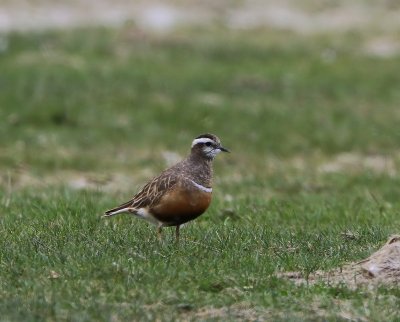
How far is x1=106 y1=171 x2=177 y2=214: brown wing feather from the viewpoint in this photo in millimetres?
9353

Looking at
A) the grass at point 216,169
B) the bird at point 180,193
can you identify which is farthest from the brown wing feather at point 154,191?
the grass at point 216,169


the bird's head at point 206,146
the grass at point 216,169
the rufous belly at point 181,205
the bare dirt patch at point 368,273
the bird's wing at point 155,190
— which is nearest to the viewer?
the grass at point 216,169

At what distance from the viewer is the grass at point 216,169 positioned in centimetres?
789

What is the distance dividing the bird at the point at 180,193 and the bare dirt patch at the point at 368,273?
115 centimetres

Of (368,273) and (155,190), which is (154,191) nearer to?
(155,190)

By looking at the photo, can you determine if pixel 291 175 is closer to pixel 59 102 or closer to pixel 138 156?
pixel 138 156

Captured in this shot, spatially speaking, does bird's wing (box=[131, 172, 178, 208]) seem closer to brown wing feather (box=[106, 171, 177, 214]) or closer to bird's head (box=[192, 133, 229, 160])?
brown wing feather (box=[106, 171, 177, 214])

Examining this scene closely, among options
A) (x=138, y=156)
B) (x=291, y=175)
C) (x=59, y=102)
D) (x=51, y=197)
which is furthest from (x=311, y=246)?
(x=59, y=102)

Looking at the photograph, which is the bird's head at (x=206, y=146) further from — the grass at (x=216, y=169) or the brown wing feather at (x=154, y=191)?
the grass at (x=216, y=169)

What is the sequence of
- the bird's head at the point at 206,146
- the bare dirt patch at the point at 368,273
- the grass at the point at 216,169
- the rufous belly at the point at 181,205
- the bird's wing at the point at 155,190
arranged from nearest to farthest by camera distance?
1. the grass at the point at 216,169
2. the bare dirt patch at the point at 368,273
3. the rufous belly at the point at 181,205
4. the bird's wing at the point at 155,190
5. the bird's head at the point at 206,146

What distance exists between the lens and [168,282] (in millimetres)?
8039

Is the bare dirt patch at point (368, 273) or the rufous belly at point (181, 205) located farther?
the rufous belly at point (181, 205)

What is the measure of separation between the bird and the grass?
249 millimetres

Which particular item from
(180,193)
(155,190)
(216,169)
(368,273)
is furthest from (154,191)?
(216,169)
